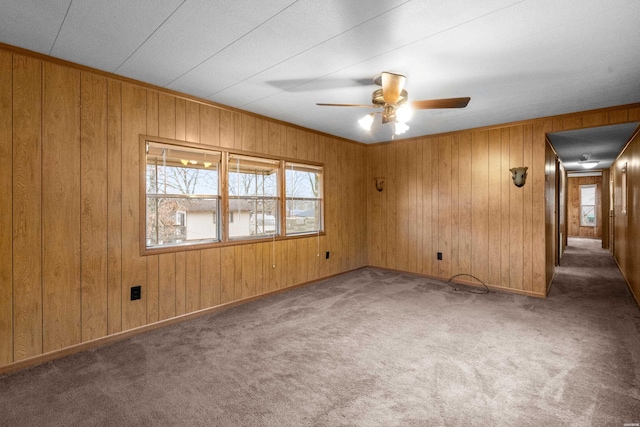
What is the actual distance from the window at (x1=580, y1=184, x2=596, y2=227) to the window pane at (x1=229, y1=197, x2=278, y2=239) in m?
11.5

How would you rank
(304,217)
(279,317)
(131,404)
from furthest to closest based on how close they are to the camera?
(304,217)
(279,317)
(131,404)

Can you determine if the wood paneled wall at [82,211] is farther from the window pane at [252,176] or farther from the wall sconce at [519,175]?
the wall sconce at [519,175]

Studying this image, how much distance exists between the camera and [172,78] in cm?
289

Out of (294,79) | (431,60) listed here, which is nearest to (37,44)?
(294,79)

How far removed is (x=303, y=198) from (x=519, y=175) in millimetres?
3068

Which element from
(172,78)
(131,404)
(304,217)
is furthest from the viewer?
(304,217)

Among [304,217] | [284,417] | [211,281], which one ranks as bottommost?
[284,417]

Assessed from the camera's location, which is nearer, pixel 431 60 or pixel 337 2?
pixel 337 2

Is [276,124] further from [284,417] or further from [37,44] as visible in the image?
[284,417]

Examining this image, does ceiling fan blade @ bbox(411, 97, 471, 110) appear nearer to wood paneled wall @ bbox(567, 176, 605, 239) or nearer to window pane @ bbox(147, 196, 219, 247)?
window pane @ bbox(147, 196, 219, 247)

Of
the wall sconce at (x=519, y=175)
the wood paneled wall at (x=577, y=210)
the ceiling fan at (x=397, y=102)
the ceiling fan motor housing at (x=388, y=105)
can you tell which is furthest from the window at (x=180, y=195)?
the wood paneled wall at (x=577, y=210)

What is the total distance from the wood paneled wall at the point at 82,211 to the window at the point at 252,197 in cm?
32

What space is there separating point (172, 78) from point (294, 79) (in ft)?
3.77

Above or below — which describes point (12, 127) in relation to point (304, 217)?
above
